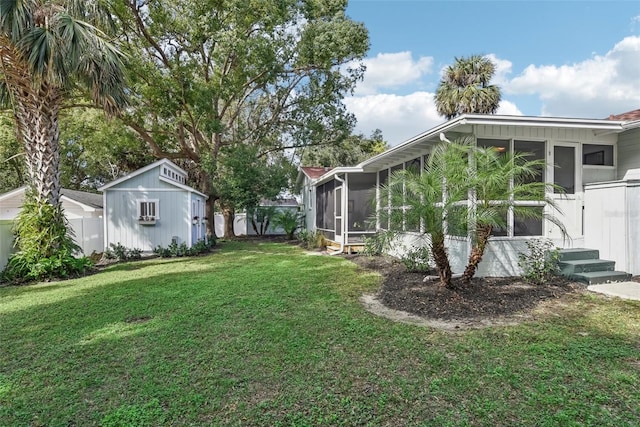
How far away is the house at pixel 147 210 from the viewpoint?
1141 centimetres

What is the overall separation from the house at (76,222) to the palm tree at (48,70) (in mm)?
1036

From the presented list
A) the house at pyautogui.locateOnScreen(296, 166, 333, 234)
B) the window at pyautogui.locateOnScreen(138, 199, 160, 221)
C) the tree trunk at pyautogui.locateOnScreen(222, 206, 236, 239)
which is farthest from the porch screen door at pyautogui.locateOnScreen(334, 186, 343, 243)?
the tree trunk at pyautogui.locateOnScreen(222, 206, 236, 239)

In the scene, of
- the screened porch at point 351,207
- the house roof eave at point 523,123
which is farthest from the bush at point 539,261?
the screened porch at point 351,207

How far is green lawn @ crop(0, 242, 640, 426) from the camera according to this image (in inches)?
98.2

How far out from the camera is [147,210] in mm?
11562

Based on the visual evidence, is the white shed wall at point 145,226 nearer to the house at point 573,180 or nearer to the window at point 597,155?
the house at point 573,180

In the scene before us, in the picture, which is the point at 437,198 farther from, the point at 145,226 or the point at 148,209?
the point at 145,226

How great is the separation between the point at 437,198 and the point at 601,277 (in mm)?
3392

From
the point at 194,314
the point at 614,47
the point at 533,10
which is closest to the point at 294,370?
the point at 194,314

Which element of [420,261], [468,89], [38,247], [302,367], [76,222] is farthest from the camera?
[468,89]

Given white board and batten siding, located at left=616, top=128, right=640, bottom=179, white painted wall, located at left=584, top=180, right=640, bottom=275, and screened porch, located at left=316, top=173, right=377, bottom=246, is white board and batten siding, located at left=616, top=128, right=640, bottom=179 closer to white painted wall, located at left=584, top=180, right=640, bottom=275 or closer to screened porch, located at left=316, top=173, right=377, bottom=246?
white painted wall, located at left=584, top=180, right=640, bottom=275

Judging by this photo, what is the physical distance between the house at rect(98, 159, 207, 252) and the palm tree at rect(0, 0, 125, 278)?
3.11 metres

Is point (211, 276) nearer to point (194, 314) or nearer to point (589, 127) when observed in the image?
point (194, 314)

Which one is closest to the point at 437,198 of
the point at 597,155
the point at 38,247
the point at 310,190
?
the point at 597,155
